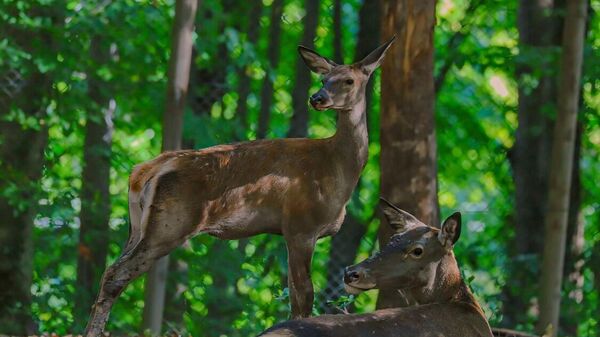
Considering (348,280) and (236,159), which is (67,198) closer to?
(236,159)

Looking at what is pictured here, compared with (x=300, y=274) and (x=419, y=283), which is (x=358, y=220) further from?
(x=419, y=283)

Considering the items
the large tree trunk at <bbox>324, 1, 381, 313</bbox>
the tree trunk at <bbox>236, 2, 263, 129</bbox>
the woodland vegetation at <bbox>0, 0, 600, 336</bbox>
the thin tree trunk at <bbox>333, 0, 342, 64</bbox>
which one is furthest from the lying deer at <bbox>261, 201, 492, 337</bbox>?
the tree trunk at <bbox>236, 2, 263, 129</bbox>

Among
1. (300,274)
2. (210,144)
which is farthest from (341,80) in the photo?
(210,144)

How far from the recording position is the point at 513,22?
15227 millimetres

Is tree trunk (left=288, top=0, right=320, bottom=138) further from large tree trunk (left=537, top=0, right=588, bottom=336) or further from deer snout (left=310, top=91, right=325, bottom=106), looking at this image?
deer snout (left=310, top=91, right=325, bottom=106)

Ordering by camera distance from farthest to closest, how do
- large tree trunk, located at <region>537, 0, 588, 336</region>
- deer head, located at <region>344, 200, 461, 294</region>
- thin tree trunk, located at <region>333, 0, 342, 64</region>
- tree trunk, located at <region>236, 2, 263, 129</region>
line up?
tree trunk, located at <region>236, 2, 263, 129</region>
thin tree trunk, located at <region>333, 0, 342, 64</region>
large tree trunk, located at <region>537, 0, 588, 336</region>
deer head, located at <region>344, 200, 461, 294</region>

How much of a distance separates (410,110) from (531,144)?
16.1 ft

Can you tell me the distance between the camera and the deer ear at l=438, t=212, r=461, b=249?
19.5 ft

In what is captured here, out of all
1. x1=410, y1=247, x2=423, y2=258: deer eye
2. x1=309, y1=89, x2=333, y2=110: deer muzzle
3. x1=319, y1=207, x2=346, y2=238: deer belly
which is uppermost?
x1=309, y1=89, x2=333, y2=110: deer muzzle

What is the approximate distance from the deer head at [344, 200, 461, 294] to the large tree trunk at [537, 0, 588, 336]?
3.62 metres

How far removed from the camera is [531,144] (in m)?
12.9

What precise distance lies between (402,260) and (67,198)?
5.77 m

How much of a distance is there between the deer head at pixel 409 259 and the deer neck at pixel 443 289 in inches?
1.1

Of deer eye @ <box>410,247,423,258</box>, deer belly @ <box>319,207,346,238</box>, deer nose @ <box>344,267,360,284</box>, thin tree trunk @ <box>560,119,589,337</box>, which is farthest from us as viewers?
thin tree trunk @ <box>560,119,589,337</box>
